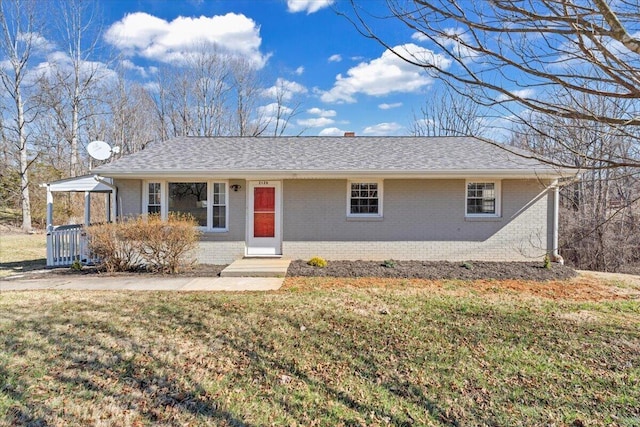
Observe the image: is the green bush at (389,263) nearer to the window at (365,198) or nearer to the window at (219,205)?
the window at (365,198)

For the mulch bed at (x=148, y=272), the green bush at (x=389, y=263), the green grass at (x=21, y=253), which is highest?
the green bush at (x=389, y=263)

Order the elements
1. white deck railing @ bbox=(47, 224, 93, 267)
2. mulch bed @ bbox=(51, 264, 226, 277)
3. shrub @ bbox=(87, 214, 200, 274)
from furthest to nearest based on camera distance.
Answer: white deck railing @ bbox=(47, 224, 93, 267), mulch bed @ bbox=(51, 264, 226, 277), shrub @ bbox=(87, 214, 200, 274)

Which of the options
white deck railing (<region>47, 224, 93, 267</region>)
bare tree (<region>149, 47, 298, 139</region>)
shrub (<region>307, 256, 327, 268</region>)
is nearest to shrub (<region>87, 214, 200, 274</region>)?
white deck railing (<region>47, 224, 93, 267</region>)

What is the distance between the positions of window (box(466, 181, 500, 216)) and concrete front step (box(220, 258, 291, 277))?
592 cm

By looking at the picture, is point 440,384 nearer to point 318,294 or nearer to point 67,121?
point 318,294

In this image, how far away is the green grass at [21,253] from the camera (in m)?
10.1

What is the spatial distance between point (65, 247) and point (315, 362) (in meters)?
9.77

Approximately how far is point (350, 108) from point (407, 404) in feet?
62.4

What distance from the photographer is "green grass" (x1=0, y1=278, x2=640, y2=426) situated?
10.1 feet

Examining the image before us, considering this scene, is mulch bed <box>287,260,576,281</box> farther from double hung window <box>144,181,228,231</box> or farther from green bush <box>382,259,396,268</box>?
double hung window <box>144,181,228,231</box>

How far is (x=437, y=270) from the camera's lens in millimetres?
9109

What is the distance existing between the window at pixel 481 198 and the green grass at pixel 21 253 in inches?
522

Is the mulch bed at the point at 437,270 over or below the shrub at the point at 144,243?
below

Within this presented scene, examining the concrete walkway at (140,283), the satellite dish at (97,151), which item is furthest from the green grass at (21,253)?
the satellite dish at (97,151)
